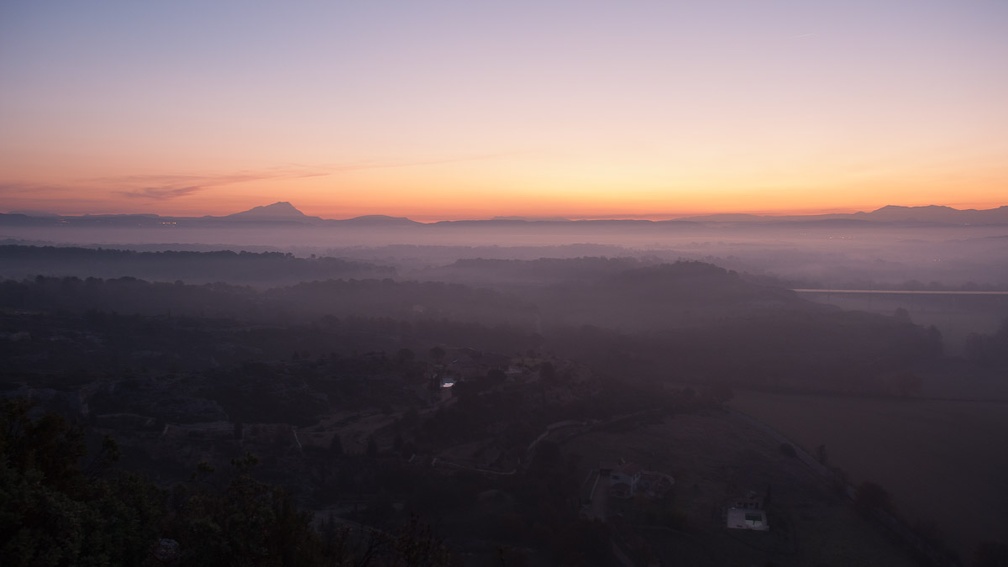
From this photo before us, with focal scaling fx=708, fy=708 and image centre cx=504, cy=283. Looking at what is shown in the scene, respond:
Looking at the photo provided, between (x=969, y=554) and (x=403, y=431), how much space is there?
13.4 metres

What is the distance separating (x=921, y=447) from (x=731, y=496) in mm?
8294

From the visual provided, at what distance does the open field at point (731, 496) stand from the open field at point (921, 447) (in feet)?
4.99

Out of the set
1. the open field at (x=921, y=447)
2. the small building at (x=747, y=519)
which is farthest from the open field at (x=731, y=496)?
the open field at (x=921, y=447)

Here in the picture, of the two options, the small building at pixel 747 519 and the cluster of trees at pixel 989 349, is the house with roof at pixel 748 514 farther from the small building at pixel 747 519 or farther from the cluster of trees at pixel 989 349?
the cluster of trees at pixel 989 349

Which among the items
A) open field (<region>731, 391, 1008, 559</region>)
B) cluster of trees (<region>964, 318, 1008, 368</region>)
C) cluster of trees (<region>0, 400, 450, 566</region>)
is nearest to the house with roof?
open field (<region>731, 391, 1008, 559</region>)

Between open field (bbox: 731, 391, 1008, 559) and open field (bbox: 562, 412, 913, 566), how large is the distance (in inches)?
59.9

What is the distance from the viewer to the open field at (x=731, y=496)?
1400 cm

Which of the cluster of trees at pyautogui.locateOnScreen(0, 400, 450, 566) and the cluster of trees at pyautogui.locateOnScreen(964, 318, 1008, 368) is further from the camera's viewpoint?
the cluster of trees at pyautogui.locateOnScreen(964, 318, 1008, 368)

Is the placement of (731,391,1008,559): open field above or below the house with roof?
below

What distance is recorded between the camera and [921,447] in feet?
69.1

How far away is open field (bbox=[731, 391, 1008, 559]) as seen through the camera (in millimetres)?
16297

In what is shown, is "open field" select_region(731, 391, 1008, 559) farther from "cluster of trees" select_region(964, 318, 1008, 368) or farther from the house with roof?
"cluster of trees" select_region(964, 318, 1008, 368)

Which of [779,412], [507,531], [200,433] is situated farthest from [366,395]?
[779,412]

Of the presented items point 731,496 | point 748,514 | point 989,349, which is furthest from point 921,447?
point 989,349
